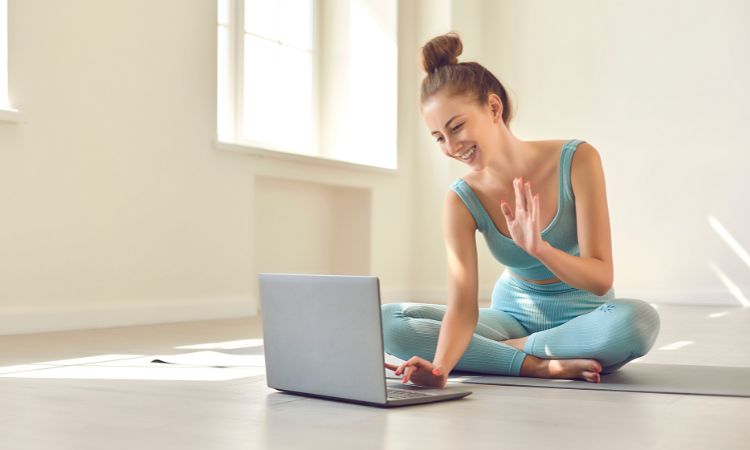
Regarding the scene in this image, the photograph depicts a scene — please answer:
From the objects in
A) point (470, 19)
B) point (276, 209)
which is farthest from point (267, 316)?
Result: point (470, 19)

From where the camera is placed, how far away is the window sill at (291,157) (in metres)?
4.78

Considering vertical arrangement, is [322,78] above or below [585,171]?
above

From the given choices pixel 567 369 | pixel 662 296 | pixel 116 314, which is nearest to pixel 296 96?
pixel 116 314

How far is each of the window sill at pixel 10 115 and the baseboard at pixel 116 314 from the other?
2.40 ft

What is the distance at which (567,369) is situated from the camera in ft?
7.10

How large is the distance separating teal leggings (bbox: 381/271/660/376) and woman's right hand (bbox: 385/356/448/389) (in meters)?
0.29

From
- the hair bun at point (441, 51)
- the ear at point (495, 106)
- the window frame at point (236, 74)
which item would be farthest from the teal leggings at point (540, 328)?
the window frame at point (236, 74)

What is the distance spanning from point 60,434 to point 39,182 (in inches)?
97.3

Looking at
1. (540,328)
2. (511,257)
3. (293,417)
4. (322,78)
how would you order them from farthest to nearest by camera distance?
(322,78)
(540,328)
(511,257)
(293,417)

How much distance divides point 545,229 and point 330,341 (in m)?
0.69

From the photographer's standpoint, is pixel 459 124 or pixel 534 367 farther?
pixel 534 367

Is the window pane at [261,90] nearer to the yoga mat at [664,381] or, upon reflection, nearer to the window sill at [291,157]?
the window sill at [291,157]

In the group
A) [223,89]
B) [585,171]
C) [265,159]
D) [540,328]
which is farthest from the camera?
[223,89]

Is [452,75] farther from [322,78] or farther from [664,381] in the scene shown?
[322,78]
